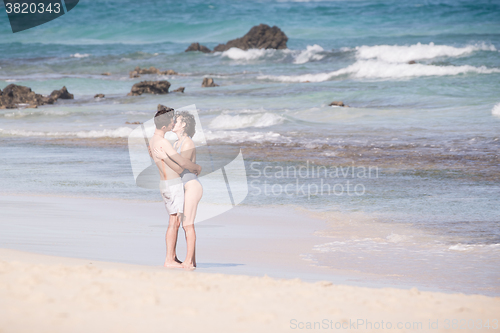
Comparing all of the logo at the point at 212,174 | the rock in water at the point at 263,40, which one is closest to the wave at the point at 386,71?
the rock in water at the point at 263,40

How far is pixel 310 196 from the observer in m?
8.63

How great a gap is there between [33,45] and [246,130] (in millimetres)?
57641

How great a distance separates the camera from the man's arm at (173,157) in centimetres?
500

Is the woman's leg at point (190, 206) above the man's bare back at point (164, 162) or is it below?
below

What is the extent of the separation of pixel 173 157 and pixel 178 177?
26cm

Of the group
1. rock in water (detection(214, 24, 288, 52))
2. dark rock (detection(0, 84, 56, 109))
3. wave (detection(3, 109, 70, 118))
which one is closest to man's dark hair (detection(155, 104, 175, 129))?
wave (detection(3, 109, 70, 118))

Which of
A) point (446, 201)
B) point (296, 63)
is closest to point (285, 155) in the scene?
point (446, 201)

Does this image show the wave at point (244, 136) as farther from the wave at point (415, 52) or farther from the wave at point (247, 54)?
the wave at point (247, 54)

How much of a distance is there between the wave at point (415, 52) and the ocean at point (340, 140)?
14cm

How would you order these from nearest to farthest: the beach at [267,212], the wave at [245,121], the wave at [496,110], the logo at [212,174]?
the beach at [267,212] → the logo at [212,174] → the wave at [496,110] → the wave at [245,121]

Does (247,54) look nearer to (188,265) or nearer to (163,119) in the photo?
(163,119)

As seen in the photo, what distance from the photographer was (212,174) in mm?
10578

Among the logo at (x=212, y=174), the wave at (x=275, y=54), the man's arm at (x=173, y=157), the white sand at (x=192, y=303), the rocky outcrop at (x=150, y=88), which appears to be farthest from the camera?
the wave at (x=275, y=54)

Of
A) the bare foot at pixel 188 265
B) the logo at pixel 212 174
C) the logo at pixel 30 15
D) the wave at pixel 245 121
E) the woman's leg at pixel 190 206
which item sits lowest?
the logo at pixel 212 174
